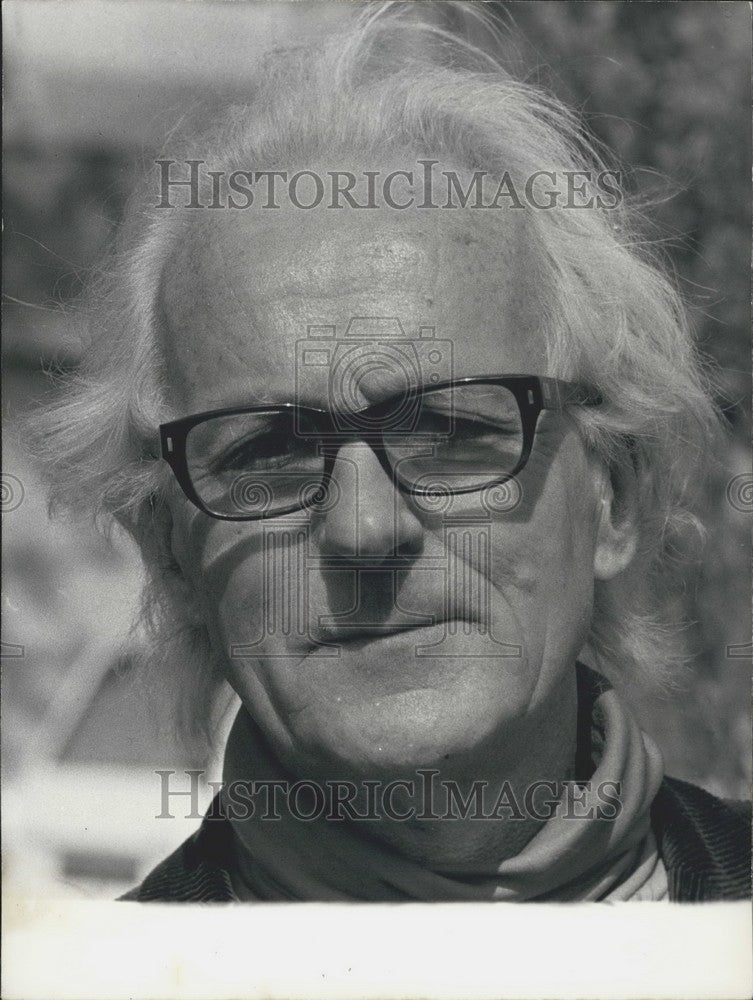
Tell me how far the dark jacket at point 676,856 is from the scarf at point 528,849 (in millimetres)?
29

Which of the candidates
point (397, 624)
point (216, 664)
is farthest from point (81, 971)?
point (397, 624)

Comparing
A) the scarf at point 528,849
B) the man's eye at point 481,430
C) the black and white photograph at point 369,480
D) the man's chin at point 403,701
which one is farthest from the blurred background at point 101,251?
the man's eye at point 481,430

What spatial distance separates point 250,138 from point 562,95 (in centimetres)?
60

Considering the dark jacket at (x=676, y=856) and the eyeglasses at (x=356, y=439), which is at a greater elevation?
the eyeglasses at (x=356, y=439)

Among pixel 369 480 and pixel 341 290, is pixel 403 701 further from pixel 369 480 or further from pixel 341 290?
pixel 341 290

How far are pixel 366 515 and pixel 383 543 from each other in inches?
1.6

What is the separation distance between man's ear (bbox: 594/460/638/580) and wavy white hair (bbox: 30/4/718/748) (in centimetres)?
3

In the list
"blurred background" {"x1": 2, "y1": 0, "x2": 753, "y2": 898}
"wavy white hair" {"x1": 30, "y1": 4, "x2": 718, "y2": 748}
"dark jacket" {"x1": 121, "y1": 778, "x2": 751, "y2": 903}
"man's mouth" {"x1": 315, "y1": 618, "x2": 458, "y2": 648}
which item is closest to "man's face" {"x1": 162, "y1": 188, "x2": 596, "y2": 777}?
"man's mouth" {"x1": 315, "y1": 618, "x2": 458, "y2": 648}

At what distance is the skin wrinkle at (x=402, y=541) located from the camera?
1.37 meters

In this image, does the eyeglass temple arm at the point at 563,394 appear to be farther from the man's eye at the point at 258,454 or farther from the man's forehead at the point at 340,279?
the man's eye at the point at 258,454

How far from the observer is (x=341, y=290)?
1.40m

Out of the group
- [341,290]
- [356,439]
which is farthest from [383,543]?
[341,290]

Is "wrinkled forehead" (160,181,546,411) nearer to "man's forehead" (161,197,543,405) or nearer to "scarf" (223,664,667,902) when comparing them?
"man's forehead" (161,197,543,405)

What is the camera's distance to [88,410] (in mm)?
1717
